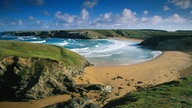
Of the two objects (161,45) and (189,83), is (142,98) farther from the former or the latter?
(161,45)

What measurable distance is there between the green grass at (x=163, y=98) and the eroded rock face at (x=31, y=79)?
10.1 m

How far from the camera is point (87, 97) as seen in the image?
2397cm

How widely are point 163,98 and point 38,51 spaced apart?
22150 mm

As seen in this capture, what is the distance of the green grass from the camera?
14289mm

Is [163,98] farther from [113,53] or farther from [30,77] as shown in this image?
[113,53]

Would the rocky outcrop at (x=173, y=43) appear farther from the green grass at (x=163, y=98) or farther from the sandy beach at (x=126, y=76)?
the green grass at (x=163, y=98)

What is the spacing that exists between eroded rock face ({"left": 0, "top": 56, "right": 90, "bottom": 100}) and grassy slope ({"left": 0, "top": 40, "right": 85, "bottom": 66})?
2218mm

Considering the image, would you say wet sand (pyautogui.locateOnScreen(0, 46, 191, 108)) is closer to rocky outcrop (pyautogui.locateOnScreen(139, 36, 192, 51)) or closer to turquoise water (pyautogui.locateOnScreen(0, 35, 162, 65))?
turquoise water (pyautogui.locateOnScreen(0, 35, 162, 65))

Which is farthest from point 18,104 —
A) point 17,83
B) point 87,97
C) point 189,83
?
point 189,83

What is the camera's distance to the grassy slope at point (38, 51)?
29.2 meters

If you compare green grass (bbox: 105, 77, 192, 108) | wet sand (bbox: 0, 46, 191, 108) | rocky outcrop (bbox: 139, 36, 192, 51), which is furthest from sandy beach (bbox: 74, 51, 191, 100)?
rocky outcrop (bbox: 139, 36, 192, 51)

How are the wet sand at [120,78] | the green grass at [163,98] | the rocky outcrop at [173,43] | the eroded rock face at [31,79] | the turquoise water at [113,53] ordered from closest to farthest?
the green grass at [163,98], the wet sand at [120,78], the eroded rock face at [31,79], the turquoise water at [113,53], the rocky outcrop at [173,43]

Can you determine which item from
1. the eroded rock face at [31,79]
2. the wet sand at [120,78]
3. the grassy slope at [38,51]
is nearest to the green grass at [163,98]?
the wet sand at [120,78]

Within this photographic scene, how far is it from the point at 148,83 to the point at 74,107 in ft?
51.1
